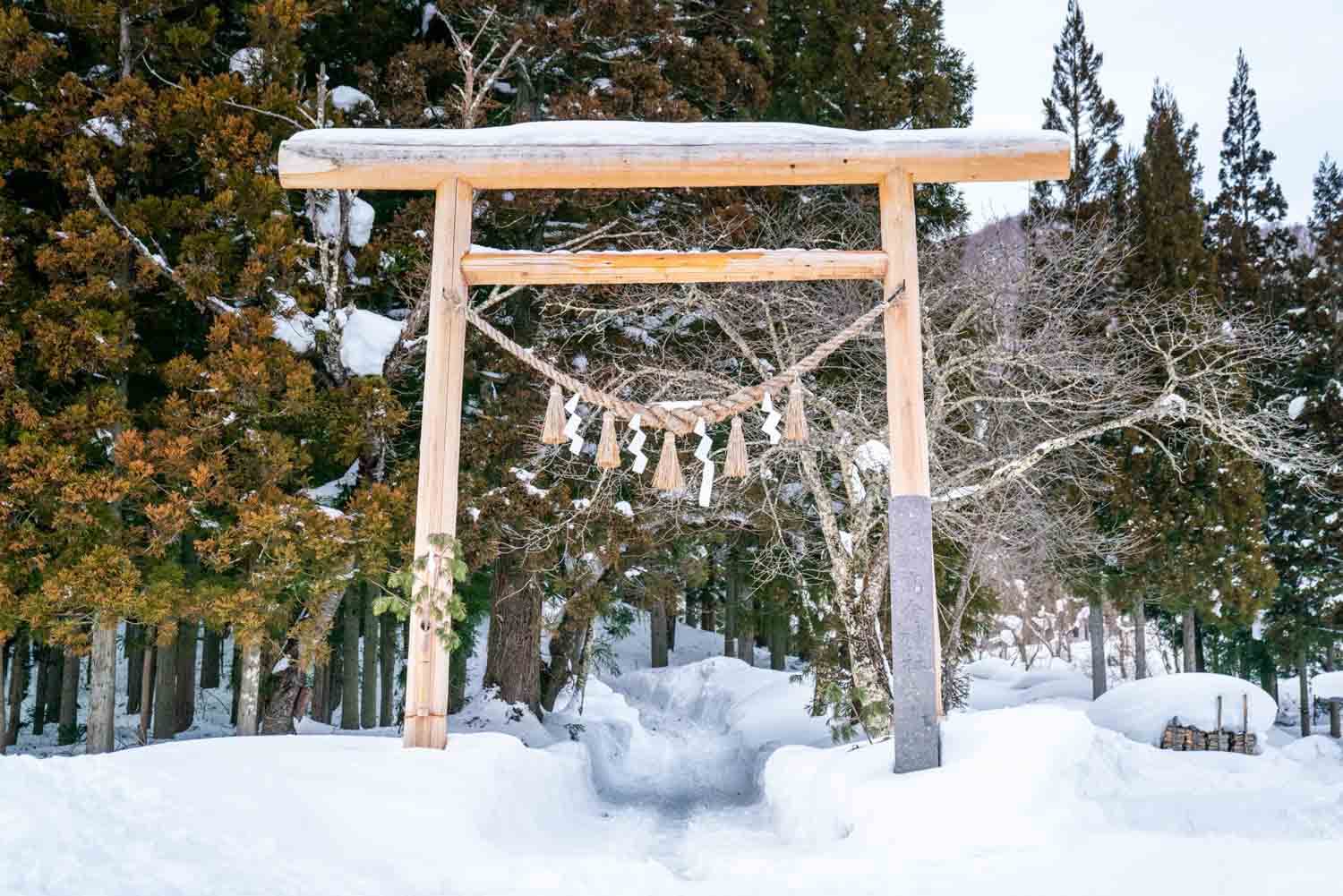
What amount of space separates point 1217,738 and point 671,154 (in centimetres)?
954

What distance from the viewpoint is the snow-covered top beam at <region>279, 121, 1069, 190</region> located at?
565 centimetres

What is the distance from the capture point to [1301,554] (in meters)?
15.5

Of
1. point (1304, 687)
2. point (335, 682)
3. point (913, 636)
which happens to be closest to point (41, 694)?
point (335, 682)

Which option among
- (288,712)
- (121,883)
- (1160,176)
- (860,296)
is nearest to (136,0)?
(288,712)

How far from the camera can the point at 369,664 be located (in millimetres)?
14438

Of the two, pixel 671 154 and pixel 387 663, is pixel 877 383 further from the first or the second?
pixel 387 663

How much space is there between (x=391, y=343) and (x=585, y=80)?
384 centimetres

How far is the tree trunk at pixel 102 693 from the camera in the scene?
27.9 ft

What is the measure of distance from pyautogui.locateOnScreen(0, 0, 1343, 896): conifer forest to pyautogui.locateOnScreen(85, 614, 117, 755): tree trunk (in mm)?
47

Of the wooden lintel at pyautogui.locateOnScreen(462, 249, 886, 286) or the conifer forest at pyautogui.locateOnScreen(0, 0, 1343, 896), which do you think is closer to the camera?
the conifer forest at pyautogui.locateOnScreen(0, 0, 1343, 896)

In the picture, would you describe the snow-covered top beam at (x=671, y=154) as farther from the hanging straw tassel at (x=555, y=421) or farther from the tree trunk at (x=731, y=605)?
the tree trunk at (x=731, y=605)

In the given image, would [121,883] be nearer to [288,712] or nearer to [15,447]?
[15,447]

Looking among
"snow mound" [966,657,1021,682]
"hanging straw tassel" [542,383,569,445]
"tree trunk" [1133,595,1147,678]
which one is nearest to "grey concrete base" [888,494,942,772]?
"hanging straw tassel" [542,383,569,445]

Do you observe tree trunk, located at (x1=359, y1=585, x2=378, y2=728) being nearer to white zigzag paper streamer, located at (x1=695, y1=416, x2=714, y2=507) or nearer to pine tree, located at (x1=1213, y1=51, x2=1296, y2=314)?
white zigzag paper streamer, located at (x1=695, y1=416, x2=714, y2=507)
